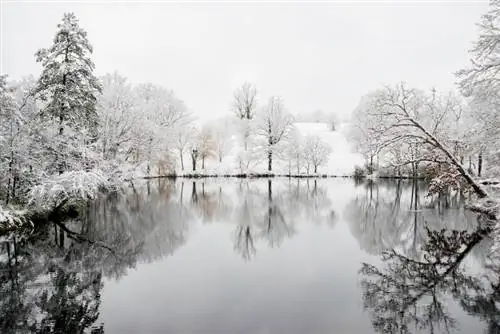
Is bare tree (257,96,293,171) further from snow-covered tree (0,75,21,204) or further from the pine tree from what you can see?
snow-covered tree (0,75,21,204)

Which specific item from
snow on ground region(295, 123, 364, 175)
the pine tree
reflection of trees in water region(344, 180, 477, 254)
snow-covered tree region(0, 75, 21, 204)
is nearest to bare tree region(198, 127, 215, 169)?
snow on ground region(295, 123, 364, 175)

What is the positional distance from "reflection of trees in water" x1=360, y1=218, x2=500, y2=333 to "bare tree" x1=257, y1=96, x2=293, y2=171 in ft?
151

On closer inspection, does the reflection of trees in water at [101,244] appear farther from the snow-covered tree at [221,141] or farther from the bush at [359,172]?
the snow-covered tree at [221,141]

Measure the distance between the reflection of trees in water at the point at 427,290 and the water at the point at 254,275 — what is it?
4 cm

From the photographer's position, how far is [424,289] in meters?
A: 10.7

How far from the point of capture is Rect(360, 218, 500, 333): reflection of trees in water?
28.8ft

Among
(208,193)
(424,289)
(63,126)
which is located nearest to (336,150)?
(208,193)

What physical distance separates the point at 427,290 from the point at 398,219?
1170 centimetres

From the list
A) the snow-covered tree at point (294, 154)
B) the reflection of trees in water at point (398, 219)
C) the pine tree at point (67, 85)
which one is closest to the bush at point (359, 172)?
the snow-covered tree at point (294, 154)

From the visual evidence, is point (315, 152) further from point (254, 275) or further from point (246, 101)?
point (254, 275)

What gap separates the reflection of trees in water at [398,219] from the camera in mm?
16719

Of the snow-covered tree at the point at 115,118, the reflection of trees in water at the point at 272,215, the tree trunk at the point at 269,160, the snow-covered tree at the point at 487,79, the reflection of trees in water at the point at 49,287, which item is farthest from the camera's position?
the tree trunk at the point at 269,160

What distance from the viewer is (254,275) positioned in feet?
40.2

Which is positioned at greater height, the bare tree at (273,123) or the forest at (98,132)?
the bare tree at (273,123)
